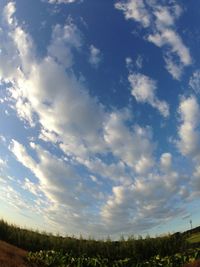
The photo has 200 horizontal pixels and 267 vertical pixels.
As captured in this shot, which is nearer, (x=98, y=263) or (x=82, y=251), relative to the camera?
(x=98, y=263)

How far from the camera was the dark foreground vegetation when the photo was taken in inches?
495

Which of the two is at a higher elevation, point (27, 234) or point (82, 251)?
point (27, 234)

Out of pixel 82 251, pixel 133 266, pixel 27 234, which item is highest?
pixel 27 234

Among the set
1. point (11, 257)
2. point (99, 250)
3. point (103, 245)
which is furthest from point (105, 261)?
point (11, 257)

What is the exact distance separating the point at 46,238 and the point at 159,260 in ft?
24.0

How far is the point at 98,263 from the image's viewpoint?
1259 centimetres

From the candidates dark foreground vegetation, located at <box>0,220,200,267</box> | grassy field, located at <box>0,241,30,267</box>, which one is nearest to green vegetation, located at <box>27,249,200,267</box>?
dark foreground vegetation, located at <box>0,220,200,267</box>

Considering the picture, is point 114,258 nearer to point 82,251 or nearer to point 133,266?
point 82,251

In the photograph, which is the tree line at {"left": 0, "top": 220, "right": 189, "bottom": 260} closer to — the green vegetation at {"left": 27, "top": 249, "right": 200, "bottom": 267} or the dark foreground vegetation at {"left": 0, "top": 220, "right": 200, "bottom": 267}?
the dark foreground vegetation at {"left": 0, "top": 220, "right": 200, "bottom": 267}

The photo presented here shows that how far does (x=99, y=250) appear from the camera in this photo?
50.6 feet

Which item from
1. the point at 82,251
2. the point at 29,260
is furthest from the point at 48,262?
the point at 82,251

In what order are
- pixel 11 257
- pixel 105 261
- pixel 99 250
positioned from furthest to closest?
pixel 99 250 → pixel 105 261 → pixel 11 257

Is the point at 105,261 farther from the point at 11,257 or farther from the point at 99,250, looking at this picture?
the point at 11,257

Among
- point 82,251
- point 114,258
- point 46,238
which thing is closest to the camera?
point 114,258
